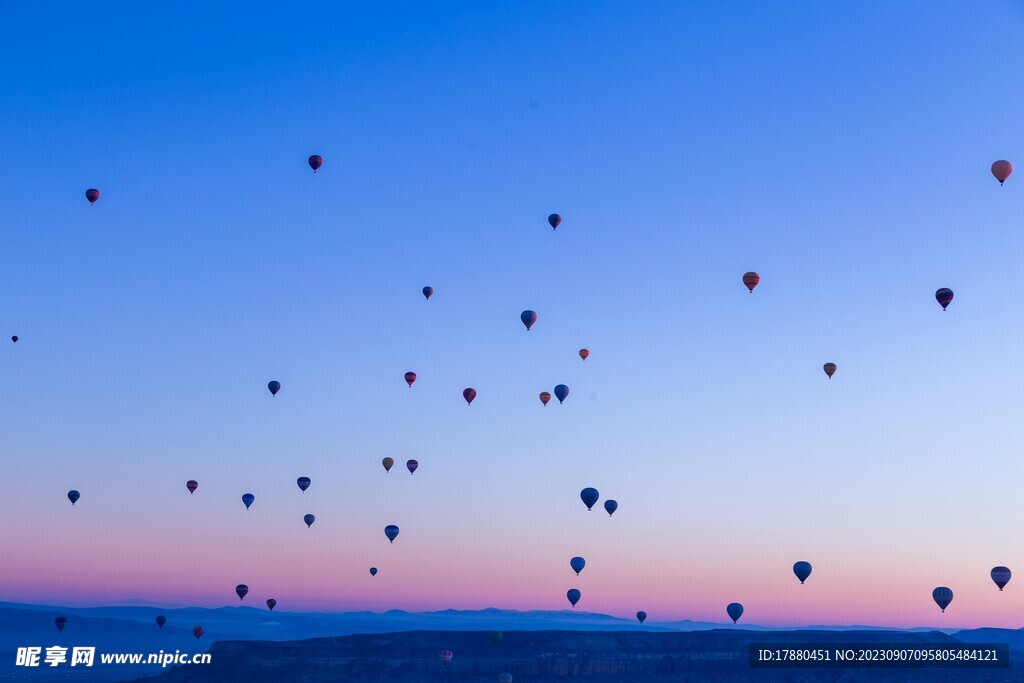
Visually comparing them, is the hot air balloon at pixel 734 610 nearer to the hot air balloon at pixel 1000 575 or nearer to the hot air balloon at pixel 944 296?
the hot air balloon at pixel 1000 575

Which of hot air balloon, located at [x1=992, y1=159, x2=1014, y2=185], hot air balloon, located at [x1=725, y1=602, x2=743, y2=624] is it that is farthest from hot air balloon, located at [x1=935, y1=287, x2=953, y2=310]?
hot air balloon, located at [x1=725, y1=602, x2=743, y2=624]

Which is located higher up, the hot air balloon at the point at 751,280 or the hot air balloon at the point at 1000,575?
the hot air balloon at the point at 751,280

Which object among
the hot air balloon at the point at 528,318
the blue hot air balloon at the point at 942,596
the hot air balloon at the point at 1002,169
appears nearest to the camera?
the hot air balloon at the point at 1002,169

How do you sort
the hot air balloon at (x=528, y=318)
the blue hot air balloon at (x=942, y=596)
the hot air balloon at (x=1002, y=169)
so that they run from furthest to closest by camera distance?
the blue hot air balloon at (x=942, y=596), the hot air balloon at (x=528, y=318), the hot air balloon at (x=1002, y=169)

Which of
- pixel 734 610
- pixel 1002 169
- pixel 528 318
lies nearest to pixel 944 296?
pixel 1002 169

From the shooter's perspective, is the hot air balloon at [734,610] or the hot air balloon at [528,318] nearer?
the hot air balloon at [528,318]

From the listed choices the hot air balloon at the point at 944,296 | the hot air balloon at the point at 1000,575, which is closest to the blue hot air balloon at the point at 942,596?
the hot air balloon at the point at 1000,575
